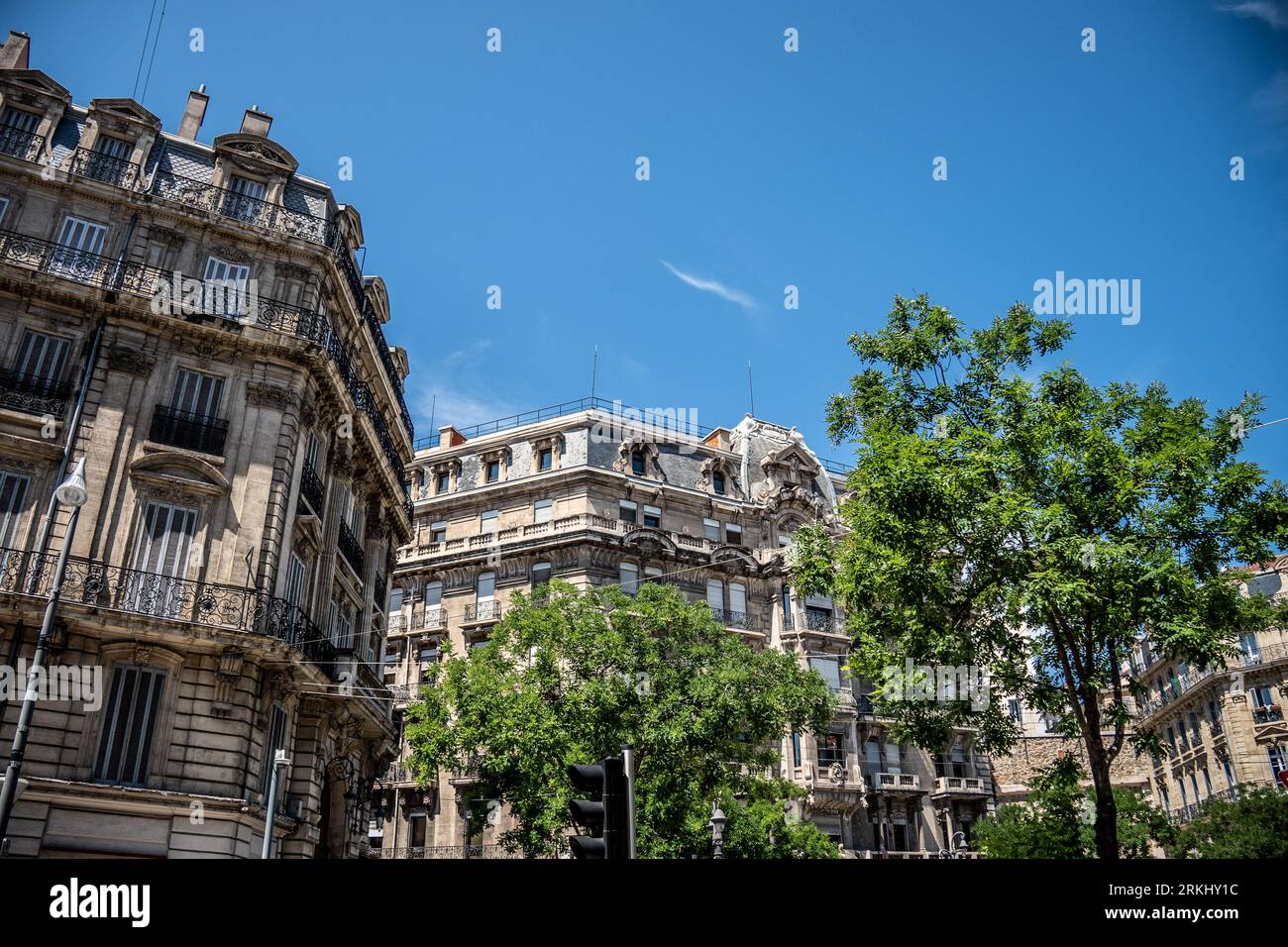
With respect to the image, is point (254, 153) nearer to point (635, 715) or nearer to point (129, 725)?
point (129, 725)

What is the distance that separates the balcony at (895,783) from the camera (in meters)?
46.2

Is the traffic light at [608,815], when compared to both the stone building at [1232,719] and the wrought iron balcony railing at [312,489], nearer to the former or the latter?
the wrought iron balcony railing at [312,489]

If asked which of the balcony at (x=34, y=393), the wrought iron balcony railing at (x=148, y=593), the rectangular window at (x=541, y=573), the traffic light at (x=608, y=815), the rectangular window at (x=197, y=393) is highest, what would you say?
the rectangular window at (x=541, y=573)

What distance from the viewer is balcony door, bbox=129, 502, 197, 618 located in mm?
19375

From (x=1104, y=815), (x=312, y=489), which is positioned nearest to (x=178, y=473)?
(x=312, y=489)

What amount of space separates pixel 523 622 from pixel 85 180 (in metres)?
16.7

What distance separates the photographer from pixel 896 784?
153ft

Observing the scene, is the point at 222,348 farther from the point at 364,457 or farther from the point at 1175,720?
the point at 1175,720

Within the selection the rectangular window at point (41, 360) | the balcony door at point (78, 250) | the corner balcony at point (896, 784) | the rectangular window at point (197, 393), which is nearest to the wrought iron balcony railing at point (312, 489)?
the rectangular window at point (197, 393)

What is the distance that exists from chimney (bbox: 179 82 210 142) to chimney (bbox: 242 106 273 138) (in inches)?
48.0

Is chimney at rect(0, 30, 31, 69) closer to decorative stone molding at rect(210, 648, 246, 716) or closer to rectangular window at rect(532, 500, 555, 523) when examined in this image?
decorative stone molding at rect(210, 648, 246, 716)

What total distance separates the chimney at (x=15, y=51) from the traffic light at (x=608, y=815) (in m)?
27.6

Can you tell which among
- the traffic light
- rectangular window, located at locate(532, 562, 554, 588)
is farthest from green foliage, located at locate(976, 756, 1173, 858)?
the traffic light
